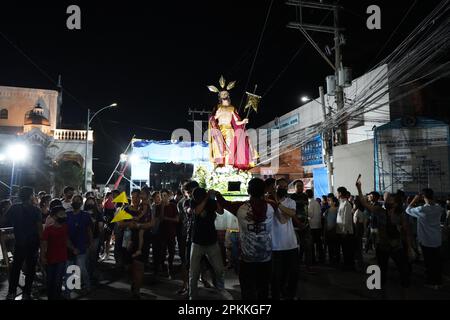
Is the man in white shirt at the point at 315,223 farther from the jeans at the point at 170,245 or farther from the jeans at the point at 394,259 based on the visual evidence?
the jeans at the point at 170,245

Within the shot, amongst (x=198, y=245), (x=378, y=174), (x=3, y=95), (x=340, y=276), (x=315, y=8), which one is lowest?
(x=340, y=276)

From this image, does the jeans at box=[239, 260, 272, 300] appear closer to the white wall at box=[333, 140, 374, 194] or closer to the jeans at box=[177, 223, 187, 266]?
the jeans at box=[177, 223, 187, 266]

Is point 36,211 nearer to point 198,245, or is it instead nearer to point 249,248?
point 198,245

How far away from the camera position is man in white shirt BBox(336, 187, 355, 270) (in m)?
8.33

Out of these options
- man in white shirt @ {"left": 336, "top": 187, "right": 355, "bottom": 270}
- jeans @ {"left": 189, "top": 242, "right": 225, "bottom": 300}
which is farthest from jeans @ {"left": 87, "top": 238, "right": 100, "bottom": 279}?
man in white shirt @ {"left": 336, "top": 187, "right": 355, "bottom": 270}

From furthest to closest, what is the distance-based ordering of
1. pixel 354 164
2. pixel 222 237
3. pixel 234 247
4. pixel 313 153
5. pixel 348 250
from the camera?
pixel 313 153, pixel 354 164, pixel 222 237, pixel 348 250, pixel 234 247

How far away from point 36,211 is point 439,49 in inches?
375

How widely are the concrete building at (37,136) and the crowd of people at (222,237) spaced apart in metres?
14.7

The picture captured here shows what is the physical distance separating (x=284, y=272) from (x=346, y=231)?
374 centimetres

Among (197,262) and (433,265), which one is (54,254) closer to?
(197,262)

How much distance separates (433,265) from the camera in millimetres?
6715

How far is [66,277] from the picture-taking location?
611 centimetres

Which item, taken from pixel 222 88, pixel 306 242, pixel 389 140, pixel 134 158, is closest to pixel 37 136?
pixel 134 158
